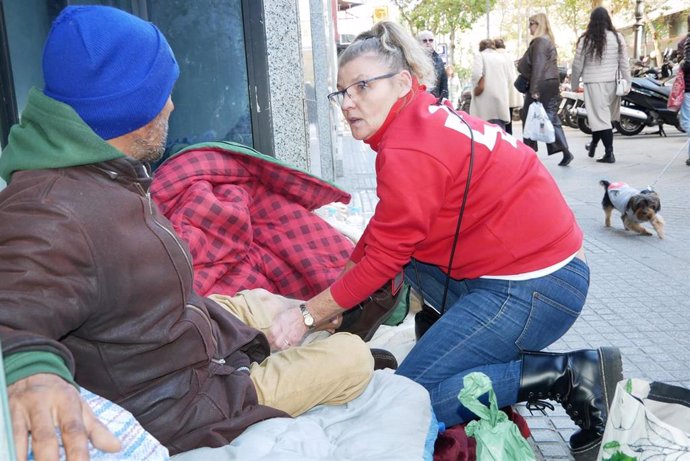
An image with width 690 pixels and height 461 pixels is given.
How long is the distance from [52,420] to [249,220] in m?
2.15

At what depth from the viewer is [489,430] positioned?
197 cm

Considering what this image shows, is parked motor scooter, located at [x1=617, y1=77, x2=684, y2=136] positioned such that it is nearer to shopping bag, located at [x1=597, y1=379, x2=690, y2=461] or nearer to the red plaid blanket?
the red plaid blanket

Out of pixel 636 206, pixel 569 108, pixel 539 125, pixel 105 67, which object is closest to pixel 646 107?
pixel 569 108

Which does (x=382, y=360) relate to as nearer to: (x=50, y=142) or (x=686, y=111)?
(x=50, y=142)

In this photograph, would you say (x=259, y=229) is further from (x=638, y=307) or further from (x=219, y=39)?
(x=638, y=307)

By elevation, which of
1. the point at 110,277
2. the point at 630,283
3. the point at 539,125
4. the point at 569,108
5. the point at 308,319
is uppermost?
the point at 110,277

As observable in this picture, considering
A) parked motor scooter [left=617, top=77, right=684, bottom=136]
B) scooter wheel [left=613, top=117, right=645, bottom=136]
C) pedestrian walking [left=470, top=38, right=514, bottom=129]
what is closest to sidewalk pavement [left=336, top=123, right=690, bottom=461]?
pedestrian walking [left=470, top=38, right=514, bottom=129]

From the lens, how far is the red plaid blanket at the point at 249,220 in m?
3.26

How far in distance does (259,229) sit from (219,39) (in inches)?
73.3

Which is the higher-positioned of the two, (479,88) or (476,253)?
(476,253)

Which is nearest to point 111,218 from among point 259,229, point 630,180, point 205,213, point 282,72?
point 205,213

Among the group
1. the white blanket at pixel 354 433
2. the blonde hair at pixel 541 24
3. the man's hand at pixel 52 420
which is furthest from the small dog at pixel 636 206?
the man's hand at pixel 52 420

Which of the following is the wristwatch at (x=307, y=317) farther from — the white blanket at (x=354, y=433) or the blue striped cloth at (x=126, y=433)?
the blue striped cloth at (x=126, y=433)

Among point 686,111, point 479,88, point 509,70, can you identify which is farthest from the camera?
point 509,70
